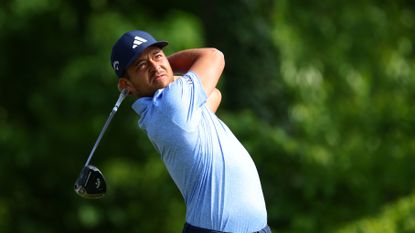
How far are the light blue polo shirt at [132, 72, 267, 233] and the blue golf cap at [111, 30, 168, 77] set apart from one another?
6.7 inches

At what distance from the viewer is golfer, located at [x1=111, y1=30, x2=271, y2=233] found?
461cm

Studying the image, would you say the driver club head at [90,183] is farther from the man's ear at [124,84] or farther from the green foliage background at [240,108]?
the green foliage background at [240,108]

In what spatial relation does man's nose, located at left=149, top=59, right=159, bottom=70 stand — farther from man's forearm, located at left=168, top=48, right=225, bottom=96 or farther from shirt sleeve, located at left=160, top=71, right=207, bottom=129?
man's forearm, located at left=168, top=48, right=225, bottom=96

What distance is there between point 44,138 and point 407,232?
6765 millimetres

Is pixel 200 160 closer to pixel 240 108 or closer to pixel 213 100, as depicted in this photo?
pixel 213 100

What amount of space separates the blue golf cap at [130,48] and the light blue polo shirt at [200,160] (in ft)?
0.56

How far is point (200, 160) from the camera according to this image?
4617 millimetres

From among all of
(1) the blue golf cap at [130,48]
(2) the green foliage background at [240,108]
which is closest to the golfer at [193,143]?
(1) the blue golf cap at [130,48]

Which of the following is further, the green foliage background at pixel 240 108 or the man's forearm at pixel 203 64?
the green foliage background at pixel 240 108

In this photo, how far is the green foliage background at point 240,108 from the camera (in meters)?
10.9

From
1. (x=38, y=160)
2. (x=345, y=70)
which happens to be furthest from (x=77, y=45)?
(x=345, y=70)

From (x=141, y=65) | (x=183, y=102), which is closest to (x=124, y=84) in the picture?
(x=141, y=65)

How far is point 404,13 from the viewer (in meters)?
14.3

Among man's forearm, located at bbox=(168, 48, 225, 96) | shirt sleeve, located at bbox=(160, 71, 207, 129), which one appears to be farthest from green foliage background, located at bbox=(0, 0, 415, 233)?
shirt sleeve, located at bbox=(160, 71, 207, 129)
